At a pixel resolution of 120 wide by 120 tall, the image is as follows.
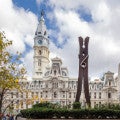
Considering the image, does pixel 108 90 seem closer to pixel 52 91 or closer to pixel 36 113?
pixel 52 91

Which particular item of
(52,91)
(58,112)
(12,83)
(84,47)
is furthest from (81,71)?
(52,91)

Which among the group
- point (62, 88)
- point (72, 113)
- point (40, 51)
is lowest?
point (72, 113)

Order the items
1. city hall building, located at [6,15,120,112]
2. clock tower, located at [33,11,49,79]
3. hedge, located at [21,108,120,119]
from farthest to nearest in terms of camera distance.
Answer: clock tower, located at [33,11,49,79]
city hall building, located at [6,15,120,112]
hedge, located at [21,108,120,119]

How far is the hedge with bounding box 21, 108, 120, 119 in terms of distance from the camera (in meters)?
27.8

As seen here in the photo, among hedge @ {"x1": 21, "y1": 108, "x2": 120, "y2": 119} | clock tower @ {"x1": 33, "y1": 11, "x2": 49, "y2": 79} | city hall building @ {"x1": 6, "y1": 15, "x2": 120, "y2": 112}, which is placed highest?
clock tower @ {"x1": 33, "y1": 11, "x2": 49, "y2": 79}

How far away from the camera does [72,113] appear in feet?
92.5

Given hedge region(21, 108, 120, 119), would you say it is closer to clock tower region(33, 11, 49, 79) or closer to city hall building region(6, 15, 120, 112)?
city hall building region(6, 15, 120, 112)

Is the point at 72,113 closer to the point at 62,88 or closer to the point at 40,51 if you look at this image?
the point at 62,88

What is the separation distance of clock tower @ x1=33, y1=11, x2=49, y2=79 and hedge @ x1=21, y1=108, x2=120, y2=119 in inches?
3090

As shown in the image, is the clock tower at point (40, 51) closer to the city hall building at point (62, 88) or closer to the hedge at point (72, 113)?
the city hall building at point (62, 88)

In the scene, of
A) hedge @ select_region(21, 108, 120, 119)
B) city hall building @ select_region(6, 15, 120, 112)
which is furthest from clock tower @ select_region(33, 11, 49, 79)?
hedge @ select_region(21, 108, 120, 119)

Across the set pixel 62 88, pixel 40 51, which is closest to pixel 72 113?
pixel 62 88

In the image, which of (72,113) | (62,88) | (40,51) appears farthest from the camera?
(40,51)

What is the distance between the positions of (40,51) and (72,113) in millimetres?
83544
